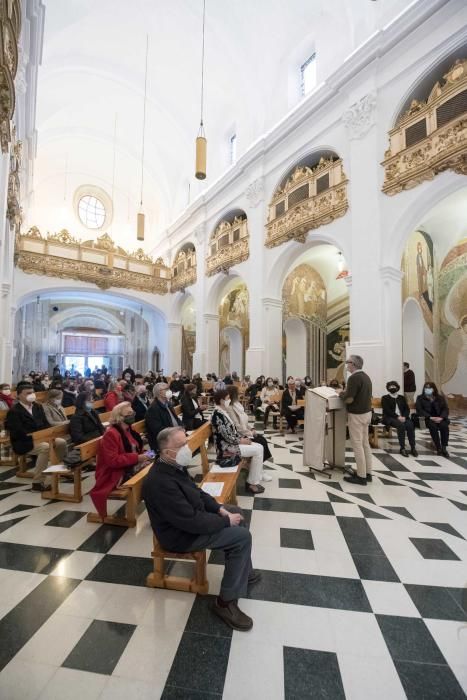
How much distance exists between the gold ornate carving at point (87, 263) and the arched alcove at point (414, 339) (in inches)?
532

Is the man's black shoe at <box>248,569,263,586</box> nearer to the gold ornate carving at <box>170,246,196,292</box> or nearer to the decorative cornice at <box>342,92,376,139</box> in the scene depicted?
the decorative cornice at <box>342,92,376,139</box>

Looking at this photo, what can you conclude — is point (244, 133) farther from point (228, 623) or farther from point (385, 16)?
point (228, 623)

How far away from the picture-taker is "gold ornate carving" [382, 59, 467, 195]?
7.06 meters

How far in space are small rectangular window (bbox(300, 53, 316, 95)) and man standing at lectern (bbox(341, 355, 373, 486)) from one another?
12.2 metres

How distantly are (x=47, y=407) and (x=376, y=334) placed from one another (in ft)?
24.4

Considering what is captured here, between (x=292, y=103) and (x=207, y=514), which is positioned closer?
(x=207, y=514)

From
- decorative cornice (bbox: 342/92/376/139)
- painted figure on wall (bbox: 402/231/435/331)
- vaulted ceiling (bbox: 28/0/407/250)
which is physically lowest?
painted figure on wall (bbox: 402/231/435/331)

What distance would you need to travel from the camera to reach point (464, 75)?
7000 mm

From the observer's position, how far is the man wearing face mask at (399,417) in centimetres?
582

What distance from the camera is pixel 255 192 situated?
13023 mm

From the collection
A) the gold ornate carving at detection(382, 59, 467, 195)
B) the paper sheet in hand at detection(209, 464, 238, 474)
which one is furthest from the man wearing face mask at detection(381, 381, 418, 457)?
the gold ornate carving at detection(382, 59, 467, 195)

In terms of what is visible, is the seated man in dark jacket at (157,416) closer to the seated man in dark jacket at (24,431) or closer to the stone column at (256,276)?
the seated man in dark jacket at (24,431)

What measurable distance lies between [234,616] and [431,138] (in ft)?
31.7

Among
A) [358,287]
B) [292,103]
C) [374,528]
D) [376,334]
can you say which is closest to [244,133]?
[292,103]
